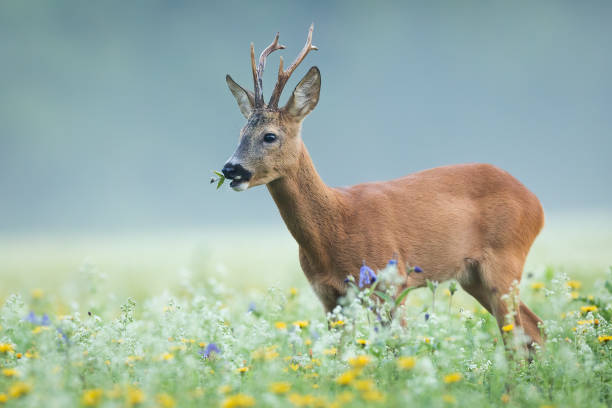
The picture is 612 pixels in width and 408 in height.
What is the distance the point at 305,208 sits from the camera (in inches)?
189

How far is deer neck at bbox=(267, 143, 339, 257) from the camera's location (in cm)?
476

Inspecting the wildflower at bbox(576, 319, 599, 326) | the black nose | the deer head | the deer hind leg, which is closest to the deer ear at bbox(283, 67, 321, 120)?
the deer head

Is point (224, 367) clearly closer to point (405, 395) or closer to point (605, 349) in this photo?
point (405, 395)

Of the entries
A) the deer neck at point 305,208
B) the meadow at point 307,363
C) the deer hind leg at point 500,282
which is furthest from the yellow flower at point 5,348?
the deer hind leg at point 500,282

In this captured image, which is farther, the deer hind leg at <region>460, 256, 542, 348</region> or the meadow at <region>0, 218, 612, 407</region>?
the deer hind leg at <region>460, 256, 542, 348</region>

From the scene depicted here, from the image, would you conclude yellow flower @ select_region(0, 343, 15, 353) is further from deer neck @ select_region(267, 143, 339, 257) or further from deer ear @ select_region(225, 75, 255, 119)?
deer ear @ select_region(225, 75, 255, 119)

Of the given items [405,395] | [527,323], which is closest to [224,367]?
[405,395]

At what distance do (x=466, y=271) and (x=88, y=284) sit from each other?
10.6 feet

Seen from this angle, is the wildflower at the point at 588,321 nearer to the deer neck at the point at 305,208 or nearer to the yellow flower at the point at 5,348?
the deer neck at the point at 305,208

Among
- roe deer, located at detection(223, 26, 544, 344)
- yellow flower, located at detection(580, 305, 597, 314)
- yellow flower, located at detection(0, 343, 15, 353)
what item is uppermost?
roe deer, located at detection(223, 26, 544, 344)

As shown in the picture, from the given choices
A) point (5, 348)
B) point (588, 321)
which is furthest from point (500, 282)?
point (5, 348)

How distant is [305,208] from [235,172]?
636 millimetres

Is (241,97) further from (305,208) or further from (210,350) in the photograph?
(210,350)

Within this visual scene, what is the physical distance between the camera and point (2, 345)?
375 centimetres
